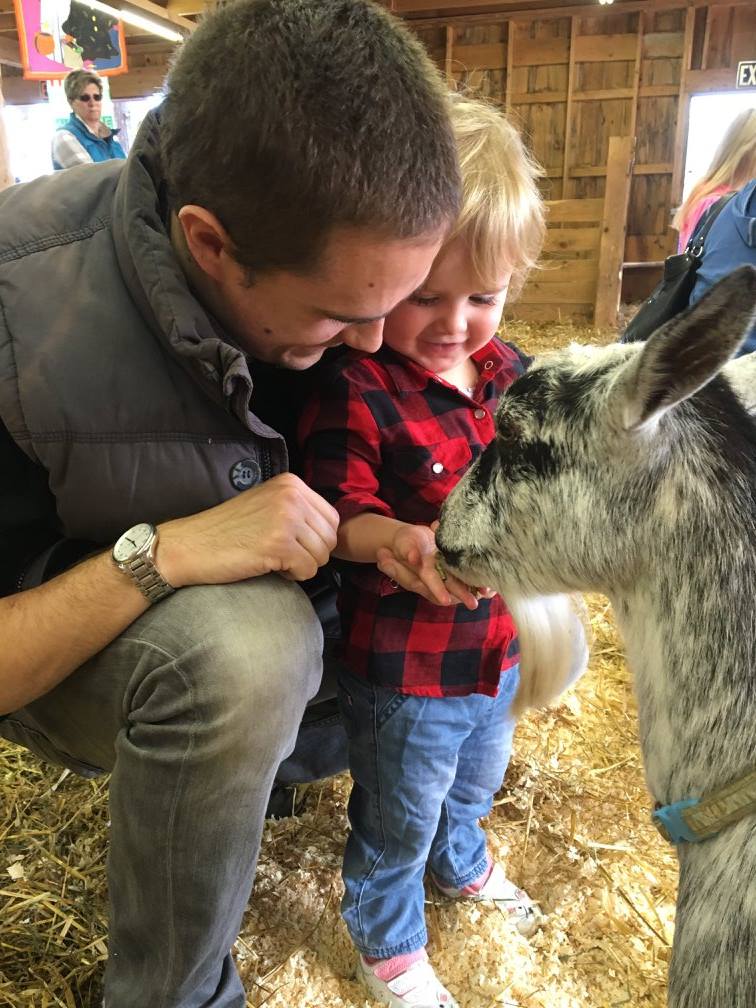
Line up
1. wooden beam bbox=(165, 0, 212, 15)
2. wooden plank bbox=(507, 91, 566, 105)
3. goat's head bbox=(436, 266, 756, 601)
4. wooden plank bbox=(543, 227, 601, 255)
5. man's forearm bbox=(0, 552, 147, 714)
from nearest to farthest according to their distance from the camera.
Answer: goat's head bbox=(436, 266, 756, 601)
man's forearm bbox=(0, 552, 147, 714)
wooden beam bbox=(165, 0, 212, 15)
wooden plank bbox=(543, 227, 601, 255)
wooden plank bbox=(507, 91, 566, 105)

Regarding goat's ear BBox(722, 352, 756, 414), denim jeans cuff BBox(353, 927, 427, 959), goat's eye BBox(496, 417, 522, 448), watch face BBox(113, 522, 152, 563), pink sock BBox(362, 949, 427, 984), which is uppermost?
goat's ear BBox(722, 352, 756, 414)

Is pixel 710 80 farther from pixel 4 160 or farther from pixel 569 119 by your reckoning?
pixel 4 160

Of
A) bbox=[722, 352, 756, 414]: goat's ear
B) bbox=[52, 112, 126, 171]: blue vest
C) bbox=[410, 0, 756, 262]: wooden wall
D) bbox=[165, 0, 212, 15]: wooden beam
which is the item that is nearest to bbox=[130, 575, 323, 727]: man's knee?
bbox=[722, 352, 756, 414]: goat's ear

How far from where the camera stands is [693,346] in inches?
41.9

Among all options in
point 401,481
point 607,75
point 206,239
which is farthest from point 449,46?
point 206,239

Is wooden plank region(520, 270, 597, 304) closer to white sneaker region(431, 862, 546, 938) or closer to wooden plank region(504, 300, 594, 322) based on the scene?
wooden plank region(504, 300, 594, 322)

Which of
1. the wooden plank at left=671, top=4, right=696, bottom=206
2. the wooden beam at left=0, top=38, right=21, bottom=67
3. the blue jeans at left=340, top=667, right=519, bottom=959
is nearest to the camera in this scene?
the blue jeans at left=340, top=667, right=519, bottom=959

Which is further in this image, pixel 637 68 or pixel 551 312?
pixel 637 68

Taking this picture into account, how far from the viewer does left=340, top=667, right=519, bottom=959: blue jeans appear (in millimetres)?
1867

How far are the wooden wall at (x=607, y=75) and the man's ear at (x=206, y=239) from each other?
12.0m

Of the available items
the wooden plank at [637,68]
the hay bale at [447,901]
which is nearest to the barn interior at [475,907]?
the hay bale at [447,901]

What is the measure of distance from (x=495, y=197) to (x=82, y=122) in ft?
18.5

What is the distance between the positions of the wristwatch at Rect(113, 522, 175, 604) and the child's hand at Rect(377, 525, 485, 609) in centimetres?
46

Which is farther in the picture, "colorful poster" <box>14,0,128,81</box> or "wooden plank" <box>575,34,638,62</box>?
"wooden plank" <box>575,34,638,62</box>
